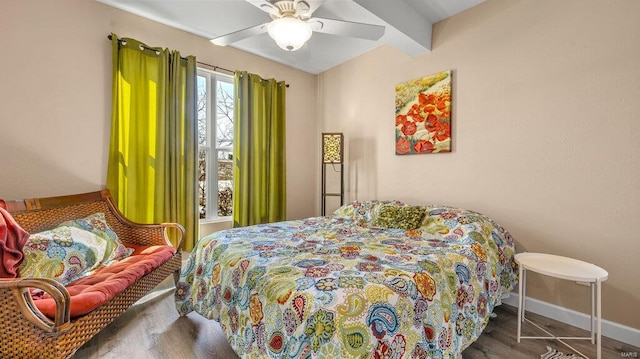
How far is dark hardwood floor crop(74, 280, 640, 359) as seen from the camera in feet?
5.60

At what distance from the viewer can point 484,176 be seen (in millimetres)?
2492

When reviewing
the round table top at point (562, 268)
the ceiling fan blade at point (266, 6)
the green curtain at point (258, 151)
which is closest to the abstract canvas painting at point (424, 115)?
the round table top at point (562, 268)

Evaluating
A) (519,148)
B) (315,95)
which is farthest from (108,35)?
(519,148)

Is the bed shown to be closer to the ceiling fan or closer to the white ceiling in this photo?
the ceiling fan

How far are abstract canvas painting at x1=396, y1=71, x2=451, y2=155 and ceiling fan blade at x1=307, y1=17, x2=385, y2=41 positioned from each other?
108cm

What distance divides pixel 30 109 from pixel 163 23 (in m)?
1.41

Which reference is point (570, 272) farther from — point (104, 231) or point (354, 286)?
point (104, 231)

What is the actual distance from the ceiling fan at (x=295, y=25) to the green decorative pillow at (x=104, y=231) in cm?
190

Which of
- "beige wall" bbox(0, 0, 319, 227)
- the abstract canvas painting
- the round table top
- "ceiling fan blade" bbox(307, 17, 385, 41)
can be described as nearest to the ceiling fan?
"ceiling fan blade" bbox(307, 17, 385, 41)

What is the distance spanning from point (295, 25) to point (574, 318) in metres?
2.91

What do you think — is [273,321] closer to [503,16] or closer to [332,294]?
[332,294]

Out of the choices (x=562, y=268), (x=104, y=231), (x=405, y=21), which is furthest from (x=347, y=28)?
(x=104, y=231)

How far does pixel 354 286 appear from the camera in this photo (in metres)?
1.20

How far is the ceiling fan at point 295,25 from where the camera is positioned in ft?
5.79
